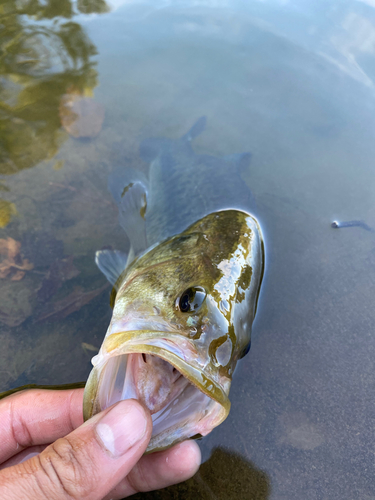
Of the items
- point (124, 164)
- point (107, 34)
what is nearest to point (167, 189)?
point (124, 164)

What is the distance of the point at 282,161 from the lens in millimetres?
3945

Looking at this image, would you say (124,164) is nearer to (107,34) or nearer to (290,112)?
(290,112)

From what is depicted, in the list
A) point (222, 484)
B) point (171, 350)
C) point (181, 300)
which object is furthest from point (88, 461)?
point (222, 484)

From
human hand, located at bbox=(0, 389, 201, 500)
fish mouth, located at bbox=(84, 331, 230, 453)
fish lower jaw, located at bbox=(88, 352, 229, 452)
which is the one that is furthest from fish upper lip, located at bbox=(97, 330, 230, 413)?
human hand, located at bbox=(0, 389, 201, 500)

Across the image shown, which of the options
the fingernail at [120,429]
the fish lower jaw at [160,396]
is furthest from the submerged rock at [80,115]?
the fingernail at [120,429]

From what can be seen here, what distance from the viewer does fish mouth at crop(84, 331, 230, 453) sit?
145cm

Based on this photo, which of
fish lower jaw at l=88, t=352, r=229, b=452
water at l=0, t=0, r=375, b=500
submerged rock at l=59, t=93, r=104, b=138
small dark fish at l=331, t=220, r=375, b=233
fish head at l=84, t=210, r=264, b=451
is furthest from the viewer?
submerged rock at l=59, t=93, r=104, b=138

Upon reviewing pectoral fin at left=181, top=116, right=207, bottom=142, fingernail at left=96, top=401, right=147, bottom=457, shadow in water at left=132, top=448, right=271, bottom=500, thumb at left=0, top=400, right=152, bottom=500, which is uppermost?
pectoral fin at left=181, top=116, right=207, bottom=142

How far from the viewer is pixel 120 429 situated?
1.41m

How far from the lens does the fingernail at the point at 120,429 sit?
1421 millimetres

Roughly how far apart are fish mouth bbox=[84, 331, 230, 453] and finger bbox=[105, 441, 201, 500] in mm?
279

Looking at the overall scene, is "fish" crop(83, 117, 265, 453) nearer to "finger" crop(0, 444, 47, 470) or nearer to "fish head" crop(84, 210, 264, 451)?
"fish head" crop(84, 210, 264, 451)

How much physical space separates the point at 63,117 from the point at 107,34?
2.43 meters

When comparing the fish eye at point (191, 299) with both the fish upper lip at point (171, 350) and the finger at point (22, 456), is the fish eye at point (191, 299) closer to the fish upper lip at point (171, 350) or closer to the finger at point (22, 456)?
the fish upper lip at point (171, 350)
